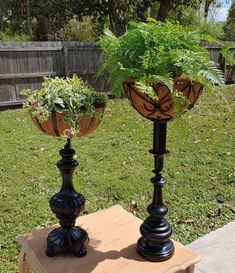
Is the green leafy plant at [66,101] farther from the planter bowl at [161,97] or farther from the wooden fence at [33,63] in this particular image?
the wooden fence at [33,63]

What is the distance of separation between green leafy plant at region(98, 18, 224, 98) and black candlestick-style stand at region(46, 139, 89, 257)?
1.63 ft

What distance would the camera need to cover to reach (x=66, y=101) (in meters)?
1.81

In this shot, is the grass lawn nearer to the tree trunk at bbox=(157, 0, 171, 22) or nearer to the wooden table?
the wooden table

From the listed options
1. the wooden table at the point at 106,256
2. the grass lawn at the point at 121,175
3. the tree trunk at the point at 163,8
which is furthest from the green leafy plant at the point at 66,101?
the tree trunk at the point at 163,8

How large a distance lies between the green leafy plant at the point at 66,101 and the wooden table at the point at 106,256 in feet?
2.39

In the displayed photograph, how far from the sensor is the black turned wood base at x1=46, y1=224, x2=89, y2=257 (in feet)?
6.63

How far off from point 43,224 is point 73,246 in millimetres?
1399

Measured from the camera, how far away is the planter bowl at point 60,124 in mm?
1805

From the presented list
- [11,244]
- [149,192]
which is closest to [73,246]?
[11,244]

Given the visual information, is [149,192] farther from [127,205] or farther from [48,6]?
[48,6]

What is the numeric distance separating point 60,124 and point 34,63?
7.47m

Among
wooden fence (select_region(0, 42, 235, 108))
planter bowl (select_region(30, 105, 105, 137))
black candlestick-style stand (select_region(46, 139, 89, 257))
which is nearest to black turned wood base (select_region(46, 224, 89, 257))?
black candlestick-style stand (select_region(46, 139, 89, 257))

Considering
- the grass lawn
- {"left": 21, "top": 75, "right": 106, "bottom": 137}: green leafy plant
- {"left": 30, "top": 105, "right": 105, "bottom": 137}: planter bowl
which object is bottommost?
the grass lawn

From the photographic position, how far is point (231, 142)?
225 inches
